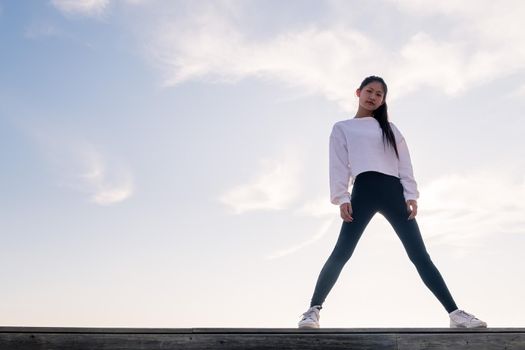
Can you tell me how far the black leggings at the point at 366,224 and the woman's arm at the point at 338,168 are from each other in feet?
0.34

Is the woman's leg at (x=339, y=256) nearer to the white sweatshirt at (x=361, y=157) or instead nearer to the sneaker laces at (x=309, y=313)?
the sneaker laces at (x=309, y=313)

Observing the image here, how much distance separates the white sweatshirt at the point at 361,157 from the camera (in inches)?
211

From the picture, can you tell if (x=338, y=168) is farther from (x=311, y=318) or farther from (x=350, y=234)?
(x=311, y=318)

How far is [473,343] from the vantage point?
13.6 feet

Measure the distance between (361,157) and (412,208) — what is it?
2.16 ft

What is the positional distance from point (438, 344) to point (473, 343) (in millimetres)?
270

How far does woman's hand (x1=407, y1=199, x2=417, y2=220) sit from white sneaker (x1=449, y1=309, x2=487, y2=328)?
0.90 meters

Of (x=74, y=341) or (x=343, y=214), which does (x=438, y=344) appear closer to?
(x=343, y=214)

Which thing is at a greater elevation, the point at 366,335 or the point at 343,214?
the point at 343,214

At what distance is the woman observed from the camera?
503 centimetres

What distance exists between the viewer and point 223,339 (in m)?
4.07

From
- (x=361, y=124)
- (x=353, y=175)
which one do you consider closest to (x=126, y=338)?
(x=353, y=175)

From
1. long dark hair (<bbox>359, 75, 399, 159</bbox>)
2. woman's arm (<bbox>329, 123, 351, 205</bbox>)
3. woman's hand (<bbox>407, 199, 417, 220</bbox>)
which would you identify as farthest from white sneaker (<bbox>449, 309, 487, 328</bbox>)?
long dark hair (<bbox>359, 75, 399, 159</bbox>)

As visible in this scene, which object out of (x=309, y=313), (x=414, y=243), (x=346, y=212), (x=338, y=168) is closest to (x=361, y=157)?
(x=338, y=168)
